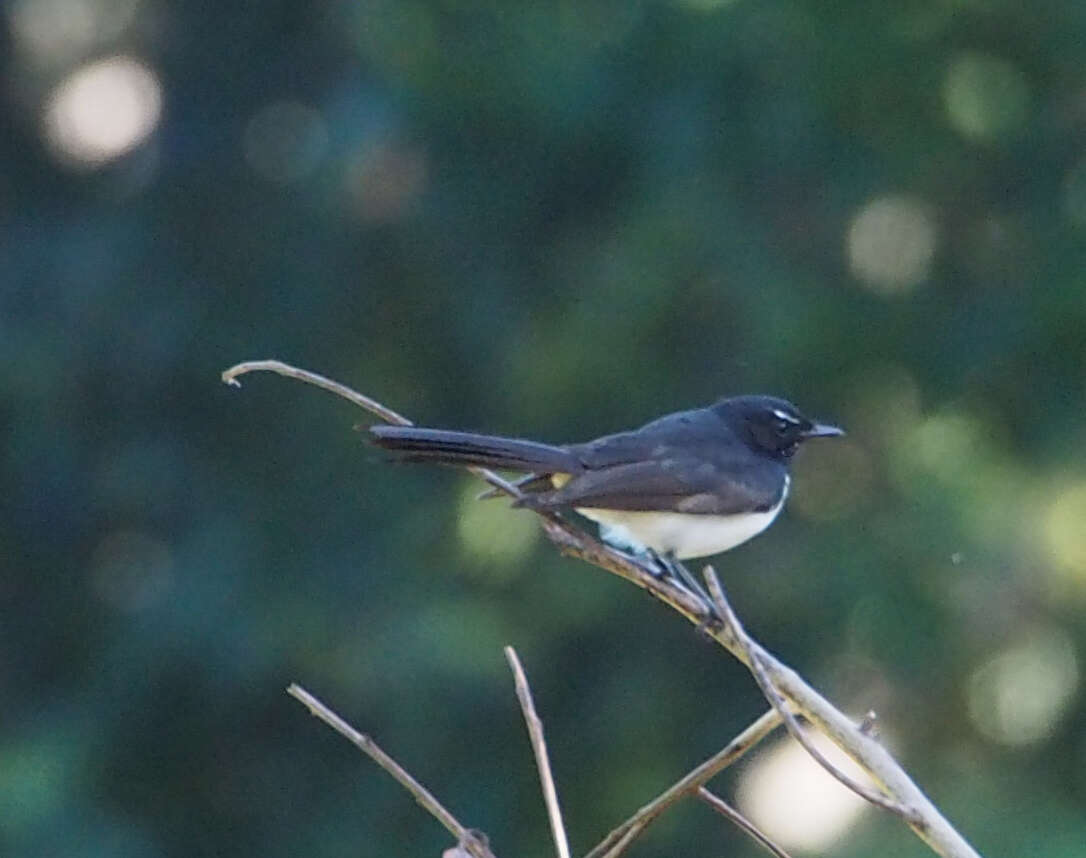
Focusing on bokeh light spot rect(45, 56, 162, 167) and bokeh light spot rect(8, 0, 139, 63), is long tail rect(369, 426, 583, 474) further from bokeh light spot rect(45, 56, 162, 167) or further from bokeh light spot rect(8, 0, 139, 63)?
bokeh light spot rect(8, 0, 139, 63)

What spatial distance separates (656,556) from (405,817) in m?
4.55

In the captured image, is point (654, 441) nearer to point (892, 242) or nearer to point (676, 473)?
point (676, 473)

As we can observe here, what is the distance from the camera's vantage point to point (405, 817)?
8.11 m

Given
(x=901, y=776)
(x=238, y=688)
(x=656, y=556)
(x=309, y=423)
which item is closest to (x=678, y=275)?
(x=309, y=423)

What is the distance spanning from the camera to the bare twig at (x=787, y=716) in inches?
67.7

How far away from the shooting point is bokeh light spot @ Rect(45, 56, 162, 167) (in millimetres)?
9008

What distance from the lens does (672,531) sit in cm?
374

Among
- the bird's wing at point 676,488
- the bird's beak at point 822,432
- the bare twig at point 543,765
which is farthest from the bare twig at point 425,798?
the bird's beak at point 822,432

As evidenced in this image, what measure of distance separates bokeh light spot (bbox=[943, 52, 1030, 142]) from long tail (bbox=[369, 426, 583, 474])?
4544 millimetres

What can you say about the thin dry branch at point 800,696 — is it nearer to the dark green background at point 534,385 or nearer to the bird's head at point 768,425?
the bird's head at point 768,425

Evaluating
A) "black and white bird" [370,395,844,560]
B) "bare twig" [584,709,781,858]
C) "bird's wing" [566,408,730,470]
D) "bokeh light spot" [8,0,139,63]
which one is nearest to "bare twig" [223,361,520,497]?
"bare twig" [584,709,781,858]

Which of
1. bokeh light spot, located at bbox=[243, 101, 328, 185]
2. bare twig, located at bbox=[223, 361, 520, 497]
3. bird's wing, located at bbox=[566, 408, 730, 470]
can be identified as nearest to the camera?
bare twig, located at bbox=[223, 361, 520, 497]

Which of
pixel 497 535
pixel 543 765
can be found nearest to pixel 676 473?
pixel 543 765

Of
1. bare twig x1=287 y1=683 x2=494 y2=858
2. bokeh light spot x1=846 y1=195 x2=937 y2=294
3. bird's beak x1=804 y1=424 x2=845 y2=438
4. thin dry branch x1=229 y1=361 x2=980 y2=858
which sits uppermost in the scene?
bare twig x1=287 y1=683 x2=494 y2=858
